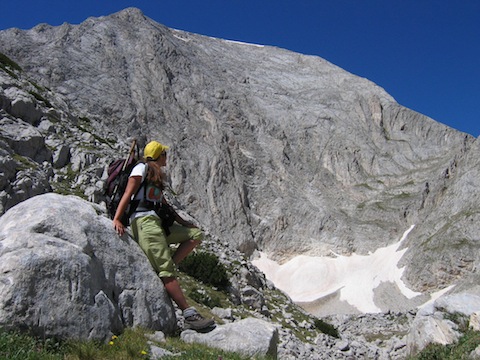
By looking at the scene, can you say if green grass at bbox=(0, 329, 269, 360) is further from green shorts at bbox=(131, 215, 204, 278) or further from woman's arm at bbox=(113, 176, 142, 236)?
woman's arm at bbox=(113, 176, 142, 236)

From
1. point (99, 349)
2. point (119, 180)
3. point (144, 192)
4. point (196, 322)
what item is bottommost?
point (99, 349)

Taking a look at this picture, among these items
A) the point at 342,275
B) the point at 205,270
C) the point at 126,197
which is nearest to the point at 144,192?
the point at 126,197

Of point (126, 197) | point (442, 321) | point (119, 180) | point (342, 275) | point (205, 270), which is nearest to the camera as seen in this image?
point (126, 197)

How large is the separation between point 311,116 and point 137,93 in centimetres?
4666

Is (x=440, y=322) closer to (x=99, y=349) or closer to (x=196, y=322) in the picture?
(x=196, y=322)

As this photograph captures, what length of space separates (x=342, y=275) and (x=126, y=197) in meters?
84.0

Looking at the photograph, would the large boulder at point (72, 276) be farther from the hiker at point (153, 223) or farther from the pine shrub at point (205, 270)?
the pine shrub at point (205, 270)

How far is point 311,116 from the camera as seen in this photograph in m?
119

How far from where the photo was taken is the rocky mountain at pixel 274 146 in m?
82.2

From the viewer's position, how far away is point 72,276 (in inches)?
281

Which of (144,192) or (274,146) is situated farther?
(274,146)

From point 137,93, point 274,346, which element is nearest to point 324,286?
point 137,93

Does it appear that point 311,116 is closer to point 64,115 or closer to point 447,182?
point 447,182

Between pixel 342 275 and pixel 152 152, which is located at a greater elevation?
pixel 342 275
